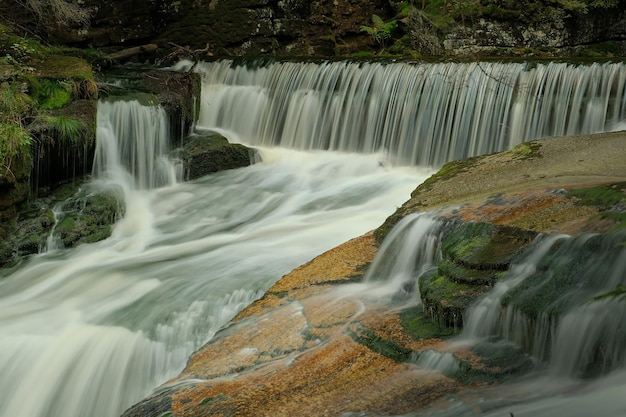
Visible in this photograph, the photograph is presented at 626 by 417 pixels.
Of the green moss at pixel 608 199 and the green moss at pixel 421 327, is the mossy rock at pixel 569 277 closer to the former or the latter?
the green moss at pixel 608 199

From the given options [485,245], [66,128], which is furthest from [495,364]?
[66,128]

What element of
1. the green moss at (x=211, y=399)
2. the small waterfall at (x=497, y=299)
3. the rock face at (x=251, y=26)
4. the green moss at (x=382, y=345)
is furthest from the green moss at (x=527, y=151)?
the rock face at (x=251, y=26)

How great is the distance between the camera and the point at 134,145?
10336 mm

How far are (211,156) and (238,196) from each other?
1271 millimetres

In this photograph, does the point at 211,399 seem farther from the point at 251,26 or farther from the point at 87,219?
the point at 251,26

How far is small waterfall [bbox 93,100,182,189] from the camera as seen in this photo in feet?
32.9

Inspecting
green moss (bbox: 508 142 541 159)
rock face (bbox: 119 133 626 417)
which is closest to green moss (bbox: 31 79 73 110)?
rock face (bbox: 119 133 626 417)

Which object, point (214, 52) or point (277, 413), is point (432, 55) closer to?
point (214, 52)

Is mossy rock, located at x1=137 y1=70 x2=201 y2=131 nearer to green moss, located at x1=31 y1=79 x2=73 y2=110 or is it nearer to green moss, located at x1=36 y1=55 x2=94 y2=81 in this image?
green moss, located at x1=36 y1=55 x2=94 y2=81

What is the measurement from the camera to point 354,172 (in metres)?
10.3

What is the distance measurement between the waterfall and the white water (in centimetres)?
52

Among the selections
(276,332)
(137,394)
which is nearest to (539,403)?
(276,332)

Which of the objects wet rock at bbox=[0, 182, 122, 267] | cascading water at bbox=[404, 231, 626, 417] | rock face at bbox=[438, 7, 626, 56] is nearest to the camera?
cascading water at bbox=[404, 231, 626, 417]

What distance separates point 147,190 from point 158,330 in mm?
4650
